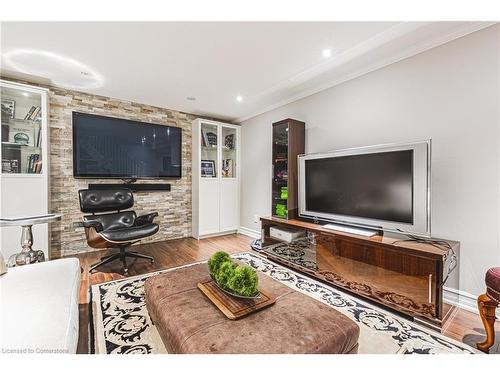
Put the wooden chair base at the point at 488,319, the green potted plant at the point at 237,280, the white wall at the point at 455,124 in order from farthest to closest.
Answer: the white wall at the point at 455,124, the wooden chair base at the point at 488,319, the green potted plant at the point at 237,280

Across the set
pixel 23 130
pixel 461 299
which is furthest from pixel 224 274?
pixel 23 130

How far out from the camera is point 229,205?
440cm

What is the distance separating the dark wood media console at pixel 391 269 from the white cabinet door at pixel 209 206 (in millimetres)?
2014

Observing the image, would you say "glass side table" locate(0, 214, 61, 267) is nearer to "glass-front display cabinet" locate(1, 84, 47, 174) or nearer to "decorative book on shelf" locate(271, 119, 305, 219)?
"glass-front display cabinet" locate(1, 84, 47, 174)

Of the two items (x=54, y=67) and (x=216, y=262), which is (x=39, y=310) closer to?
(x=216, y=262)

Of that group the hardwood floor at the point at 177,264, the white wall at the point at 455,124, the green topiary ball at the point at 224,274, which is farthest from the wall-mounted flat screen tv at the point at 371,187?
the green topiary ball at the point at 224,274

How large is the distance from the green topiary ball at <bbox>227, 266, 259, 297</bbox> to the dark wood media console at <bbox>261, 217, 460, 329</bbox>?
3.92 feet

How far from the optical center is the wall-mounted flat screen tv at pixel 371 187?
1884mm

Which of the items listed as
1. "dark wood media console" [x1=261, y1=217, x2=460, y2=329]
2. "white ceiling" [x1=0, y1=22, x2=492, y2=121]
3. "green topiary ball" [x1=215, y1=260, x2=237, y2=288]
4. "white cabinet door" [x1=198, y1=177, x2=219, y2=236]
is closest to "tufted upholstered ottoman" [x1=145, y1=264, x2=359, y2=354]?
"green topiary ball" [x1=215, y1=260, x2=237, y2=288]

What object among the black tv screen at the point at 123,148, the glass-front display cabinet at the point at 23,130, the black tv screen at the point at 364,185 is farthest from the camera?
the black tv screen at the point at 123,148

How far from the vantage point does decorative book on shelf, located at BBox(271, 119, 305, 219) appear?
305 cm

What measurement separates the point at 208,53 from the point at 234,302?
7.14ft

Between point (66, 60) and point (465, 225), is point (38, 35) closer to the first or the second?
point (66, 60)

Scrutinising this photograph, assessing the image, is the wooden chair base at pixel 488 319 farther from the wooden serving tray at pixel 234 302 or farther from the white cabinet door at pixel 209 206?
the white cabinet door at pixel 209 206
